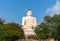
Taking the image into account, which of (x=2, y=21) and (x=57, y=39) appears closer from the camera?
(x=57, y=39)

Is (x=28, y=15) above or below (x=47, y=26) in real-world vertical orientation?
above

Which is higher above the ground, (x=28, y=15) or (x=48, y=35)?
(x=28, y=15)

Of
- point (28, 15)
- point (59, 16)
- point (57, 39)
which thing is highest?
point (28, 15)

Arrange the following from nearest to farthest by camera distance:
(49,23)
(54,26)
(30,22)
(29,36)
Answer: (54,26), (49,23), (29,36), (30,22)

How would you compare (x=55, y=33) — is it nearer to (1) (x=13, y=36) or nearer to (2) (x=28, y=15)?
(1) (x=13, y=36)

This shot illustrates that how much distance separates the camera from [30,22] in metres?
104

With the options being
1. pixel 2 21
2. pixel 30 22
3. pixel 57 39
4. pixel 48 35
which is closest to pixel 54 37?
pixel 57 39

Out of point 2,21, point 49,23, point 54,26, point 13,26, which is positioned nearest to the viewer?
point 54,26

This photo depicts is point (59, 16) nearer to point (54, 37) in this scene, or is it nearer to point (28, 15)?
point (54, 37)

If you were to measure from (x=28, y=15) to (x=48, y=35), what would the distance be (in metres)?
43.4

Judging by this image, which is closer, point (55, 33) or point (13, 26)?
point (55, 33)

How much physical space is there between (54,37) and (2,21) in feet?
89.8

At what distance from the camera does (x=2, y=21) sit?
274ft

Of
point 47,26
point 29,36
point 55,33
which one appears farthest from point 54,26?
point 29,36
